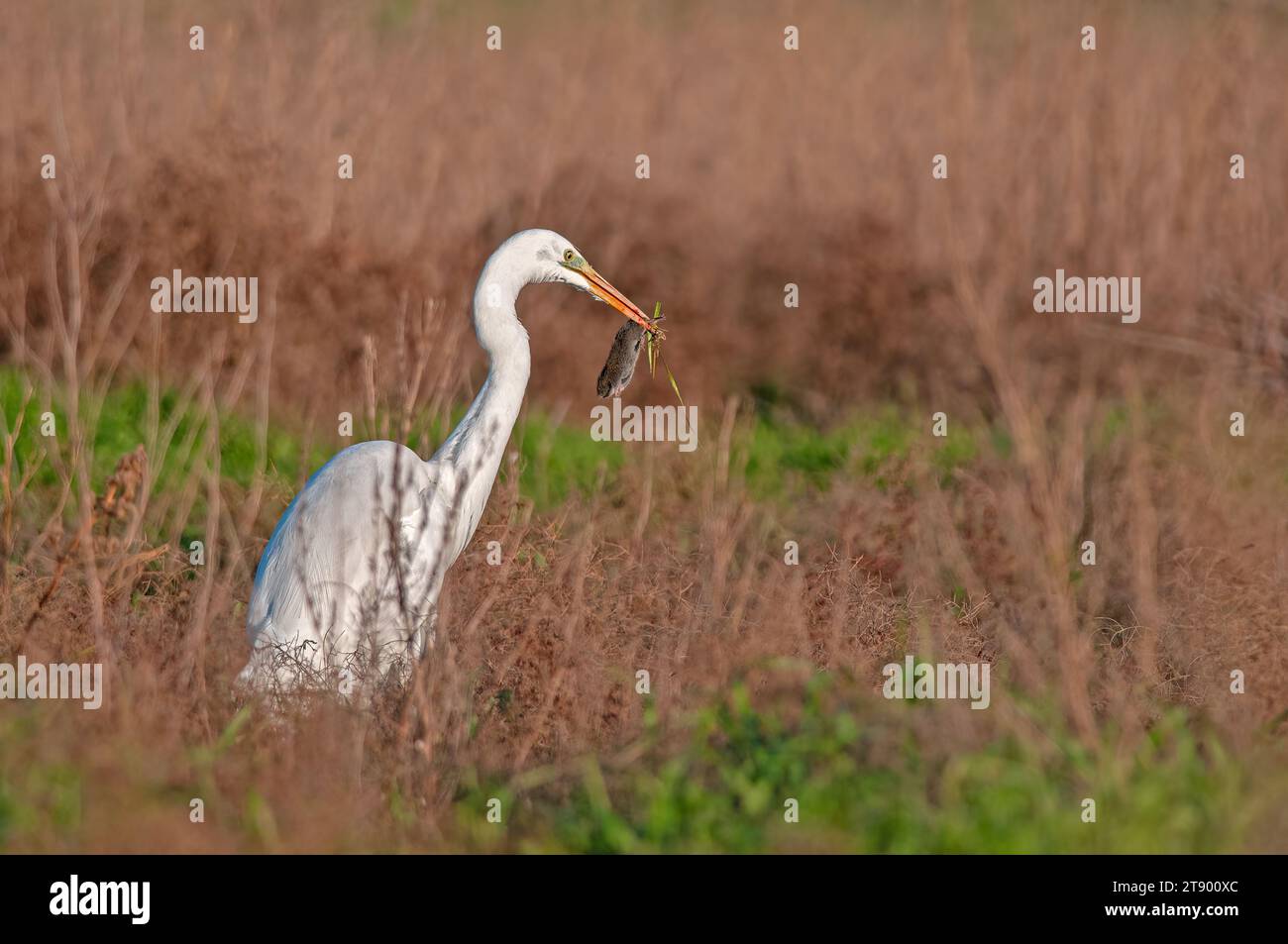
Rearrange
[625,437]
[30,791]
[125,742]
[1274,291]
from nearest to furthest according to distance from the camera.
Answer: [30,791]
[125,742]
[625,437]
[1274,291]

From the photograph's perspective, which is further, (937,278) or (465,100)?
(465,100)

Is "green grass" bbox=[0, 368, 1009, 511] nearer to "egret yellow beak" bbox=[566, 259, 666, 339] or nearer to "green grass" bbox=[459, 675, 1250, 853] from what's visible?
"egret yellow beak" bbox=[566, 259, 666, 339]

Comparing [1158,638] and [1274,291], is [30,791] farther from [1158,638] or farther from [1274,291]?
[1274,291]

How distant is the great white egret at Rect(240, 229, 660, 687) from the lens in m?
5.27

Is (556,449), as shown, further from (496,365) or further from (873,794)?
(873,794)

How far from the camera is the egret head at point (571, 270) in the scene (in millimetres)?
6355

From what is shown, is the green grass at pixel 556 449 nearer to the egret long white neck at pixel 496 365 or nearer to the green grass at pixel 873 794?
the egret long white neck at pixel 496 365

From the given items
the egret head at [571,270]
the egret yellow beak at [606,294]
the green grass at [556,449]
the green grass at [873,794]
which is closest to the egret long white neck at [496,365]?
the egret head at [571,270]

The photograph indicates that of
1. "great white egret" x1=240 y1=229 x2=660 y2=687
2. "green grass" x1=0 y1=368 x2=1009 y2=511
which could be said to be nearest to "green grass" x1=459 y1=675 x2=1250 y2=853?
"great white egret" x1=240 y1=229 x2=660 y2=687

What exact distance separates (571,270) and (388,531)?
151cm

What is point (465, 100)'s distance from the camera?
A: 12.4m
